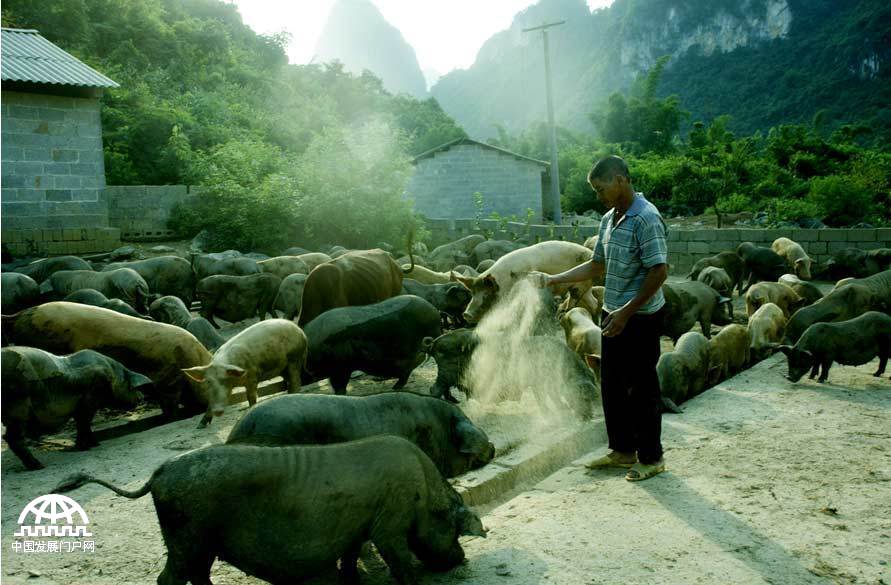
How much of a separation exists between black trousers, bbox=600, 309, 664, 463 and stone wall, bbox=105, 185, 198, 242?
62.4 ft

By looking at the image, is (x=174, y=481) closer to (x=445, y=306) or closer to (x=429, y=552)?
(x=429, y=552)

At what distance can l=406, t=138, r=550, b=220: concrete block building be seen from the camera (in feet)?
103

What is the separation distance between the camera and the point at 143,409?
26.5 ft

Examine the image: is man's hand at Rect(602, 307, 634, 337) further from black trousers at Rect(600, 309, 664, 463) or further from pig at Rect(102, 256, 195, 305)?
pig at Rect(102, 256, 195, 305)

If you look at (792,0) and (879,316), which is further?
(792,0)

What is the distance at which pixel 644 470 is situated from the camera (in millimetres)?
5352

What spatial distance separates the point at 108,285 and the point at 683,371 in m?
8.23

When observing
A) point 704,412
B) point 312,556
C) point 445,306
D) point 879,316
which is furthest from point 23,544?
point 879,316

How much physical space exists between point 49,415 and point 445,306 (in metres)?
5.46

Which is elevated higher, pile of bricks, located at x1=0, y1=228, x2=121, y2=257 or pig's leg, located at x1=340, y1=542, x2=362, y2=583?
pile of bricks, located at x1=0, y1=228, x2=121, y2=257

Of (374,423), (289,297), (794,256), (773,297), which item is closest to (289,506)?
(374,423)

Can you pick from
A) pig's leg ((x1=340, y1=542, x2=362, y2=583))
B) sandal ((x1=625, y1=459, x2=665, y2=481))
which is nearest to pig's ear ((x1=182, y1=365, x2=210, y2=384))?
pig's leg ((x1=340, y1=542, x2=362, y2=583))

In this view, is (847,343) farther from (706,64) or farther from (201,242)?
(706,64)

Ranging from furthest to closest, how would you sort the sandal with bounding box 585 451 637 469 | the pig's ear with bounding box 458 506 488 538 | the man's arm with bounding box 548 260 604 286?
the man's arm with bounding box 548 260 604 286
the sandal with bounding box 585 451 637 469
the pig's ear with bounding box 458 506 488 538
